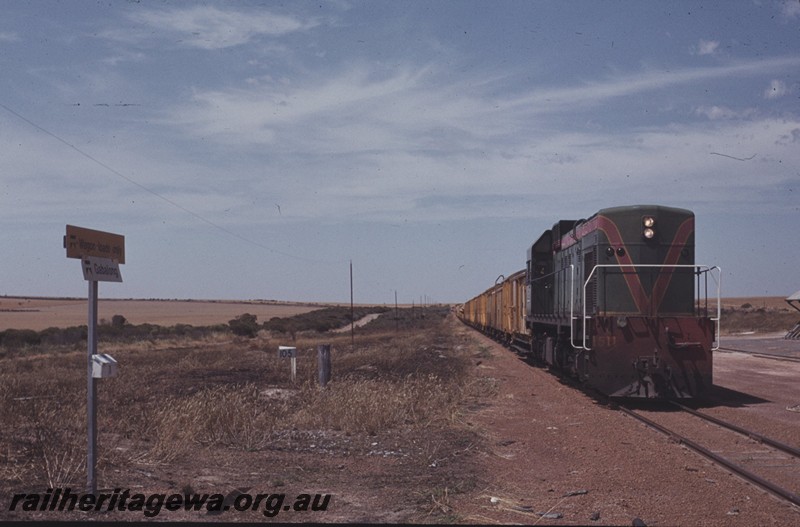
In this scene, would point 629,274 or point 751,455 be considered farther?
point 629,274

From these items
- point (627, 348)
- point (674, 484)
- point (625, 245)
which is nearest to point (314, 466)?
point (674, 484)

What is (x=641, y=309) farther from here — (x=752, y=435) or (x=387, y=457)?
(x=387, y=457)

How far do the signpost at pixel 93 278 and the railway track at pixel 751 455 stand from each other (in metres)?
6.22

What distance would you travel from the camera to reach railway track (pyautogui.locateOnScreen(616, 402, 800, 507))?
7973 mm

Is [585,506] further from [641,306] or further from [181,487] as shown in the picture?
[641,306]

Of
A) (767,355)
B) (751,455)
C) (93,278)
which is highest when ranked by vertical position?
(93,278)

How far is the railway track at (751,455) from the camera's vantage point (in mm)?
7973

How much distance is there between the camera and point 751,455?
966 centimetres

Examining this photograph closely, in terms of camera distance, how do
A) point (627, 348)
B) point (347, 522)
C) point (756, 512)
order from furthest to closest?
point (627, 348)
point (756, 512)
point (347, 522)

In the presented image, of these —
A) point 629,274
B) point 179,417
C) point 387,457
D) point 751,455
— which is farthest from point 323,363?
point 751,455

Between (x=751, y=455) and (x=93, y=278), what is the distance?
786 centimetres

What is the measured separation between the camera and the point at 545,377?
69.2ft

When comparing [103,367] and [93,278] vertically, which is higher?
[93,278]

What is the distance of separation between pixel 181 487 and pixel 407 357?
19.9 metres
